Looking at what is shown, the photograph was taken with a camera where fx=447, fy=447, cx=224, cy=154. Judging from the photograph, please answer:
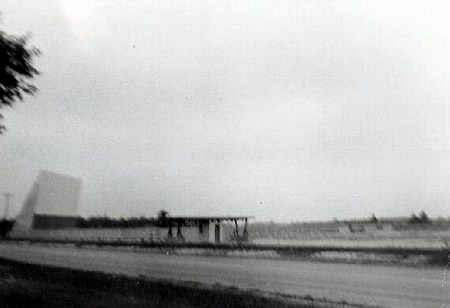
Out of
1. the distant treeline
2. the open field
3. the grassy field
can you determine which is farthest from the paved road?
the distant treeline

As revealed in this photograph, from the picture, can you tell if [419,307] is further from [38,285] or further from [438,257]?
[438,257]

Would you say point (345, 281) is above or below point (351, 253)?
below

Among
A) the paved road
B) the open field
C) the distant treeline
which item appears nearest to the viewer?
the paved road

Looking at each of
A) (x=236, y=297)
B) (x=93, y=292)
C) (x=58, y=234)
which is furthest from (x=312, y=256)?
(x=58, y=234)

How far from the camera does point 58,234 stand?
228 feet

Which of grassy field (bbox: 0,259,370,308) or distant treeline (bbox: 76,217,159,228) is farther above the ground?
distant treeline (bbox: 76,217,159,228)

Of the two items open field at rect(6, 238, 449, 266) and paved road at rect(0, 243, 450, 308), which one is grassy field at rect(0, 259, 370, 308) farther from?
open field at rect(6, 238, 449, 266)

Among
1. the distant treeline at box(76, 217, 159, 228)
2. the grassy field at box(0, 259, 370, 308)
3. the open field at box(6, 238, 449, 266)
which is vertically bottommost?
the grassy field at box(0, 259, 370, 308)

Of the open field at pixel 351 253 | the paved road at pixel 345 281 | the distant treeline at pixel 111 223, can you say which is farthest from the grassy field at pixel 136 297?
the distant treeline at pixel 111 223

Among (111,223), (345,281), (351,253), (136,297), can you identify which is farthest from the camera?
(111,223)

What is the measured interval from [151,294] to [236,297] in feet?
7.29

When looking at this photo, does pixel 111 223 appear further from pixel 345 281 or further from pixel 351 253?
pixel 345 281

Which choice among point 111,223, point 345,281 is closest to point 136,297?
point 345,281

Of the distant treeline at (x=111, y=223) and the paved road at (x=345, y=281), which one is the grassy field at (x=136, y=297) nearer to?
the paved road at (x=345, y=281)
